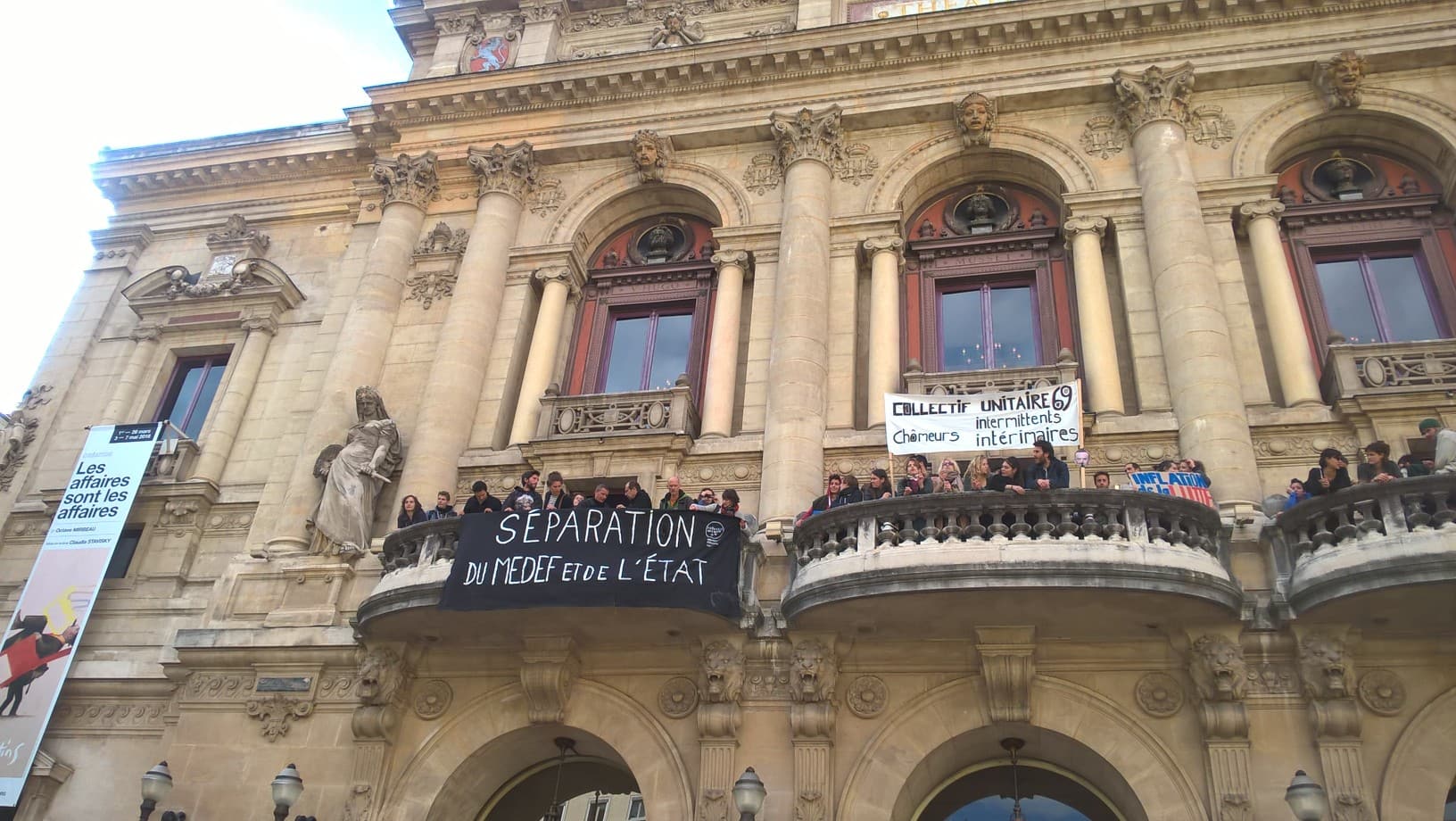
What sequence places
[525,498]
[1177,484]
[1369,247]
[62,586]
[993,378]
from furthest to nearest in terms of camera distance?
[62,586] < [1369,247] < [993,378] < [525,498] < [1177,484]

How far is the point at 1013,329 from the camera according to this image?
20.8 m

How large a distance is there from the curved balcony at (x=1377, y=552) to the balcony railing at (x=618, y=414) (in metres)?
10.5

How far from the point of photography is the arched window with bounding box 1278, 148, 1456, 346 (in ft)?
62.3

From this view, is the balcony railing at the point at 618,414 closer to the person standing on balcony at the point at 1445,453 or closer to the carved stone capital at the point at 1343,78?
the person standing on balcony at the point at 1445,453

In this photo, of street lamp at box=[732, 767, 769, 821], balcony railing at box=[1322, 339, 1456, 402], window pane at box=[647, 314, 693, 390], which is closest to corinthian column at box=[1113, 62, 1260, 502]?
balcony railing at box=[1322, 339, 1456, 402]

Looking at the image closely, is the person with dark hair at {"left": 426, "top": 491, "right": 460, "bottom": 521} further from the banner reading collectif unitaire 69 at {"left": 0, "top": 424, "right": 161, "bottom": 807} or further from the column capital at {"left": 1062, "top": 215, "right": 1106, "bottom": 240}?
the column capital at {"left": 1062, "top": 215, "right": 1106, "bottom": 240}

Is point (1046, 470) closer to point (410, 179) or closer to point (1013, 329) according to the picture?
point (1013, 329)

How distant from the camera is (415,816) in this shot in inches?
637

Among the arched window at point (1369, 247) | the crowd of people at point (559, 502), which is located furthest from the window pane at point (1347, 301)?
the crowd of people at point (559, 502)

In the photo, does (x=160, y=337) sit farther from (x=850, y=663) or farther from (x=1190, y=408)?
(x=1190, y=408)

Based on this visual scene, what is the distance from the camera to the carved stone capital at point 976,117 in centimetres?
2202

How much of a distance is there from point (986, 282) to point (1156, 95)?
5157 mm

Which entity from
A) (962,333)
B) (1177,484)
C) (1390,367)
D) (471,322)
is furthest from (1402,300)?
(471,322)

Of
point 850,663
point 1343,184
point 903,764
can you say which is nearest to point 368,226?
point 850,663
